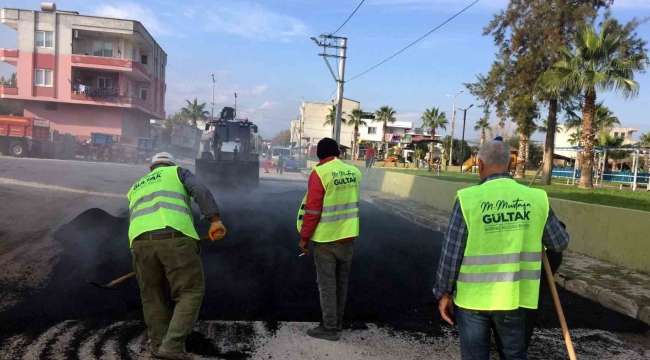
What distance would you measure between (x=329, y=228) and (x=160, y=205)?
56.2 inches

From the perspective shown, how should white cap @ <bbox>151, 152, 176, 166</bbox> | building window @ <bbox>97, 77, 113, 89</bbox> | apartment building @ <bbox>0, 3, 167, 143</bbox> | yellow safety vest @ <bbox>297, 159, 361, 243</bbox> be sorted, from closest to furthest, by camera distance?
1. white cap @ <bbox>151, 152, 176, 166</bbox>
2. yellow safety vest @ <bbox>297, 159, 361, 243</bbox>
3. apartment building @ <bbox>0, 3, 167, 143</bbox>
4. building window @ <bbox>97, 77, 113, 89</bbox>

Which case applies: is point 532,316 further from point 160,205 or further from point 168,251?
point 160,205

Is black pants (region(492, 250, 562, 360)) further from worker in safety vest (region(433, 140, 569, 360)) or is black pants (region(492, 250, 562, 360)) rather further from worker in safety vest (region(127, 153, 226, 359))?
worker in safety vest (region(127, 153, 226, 359))

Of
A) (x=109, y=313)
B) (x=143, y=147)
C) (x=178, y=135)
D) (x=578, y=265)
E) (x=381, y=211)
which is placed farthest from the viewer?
(x=178, y=135)

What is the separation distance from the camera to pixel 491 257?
8.47 ft

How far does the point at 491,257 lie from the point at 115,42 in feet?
143

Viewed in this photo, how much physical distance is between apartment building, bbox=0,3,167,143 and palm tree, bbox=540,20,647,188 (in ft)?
96.2

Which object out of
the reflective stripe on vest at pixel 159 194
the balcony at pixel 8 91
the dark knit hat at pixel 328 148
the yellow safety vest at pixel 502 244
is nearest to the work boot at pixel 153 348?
the reflective stripe on vest at pixel 159 194

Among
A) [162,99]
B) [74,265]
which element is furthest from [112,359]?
[162,99]

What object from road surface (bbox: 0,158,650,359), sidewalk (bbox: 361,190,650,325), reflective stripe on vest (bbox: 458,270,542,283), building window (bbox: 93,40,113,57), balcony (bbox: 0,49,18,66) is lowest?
road surface (bbox: 0,158,650,359)

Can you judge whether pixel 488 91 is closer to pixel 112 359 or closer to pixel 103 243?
pixel 103 243

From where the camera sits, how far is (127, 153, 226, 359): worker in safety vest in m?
3.62

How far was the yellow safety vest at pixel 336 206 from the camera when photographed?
430 centimetres

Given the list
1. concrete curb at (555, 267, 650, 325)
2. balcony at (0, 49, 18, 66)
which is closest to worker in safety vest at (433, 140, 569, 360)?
concrete curb at (555, 267, 650, 325)
